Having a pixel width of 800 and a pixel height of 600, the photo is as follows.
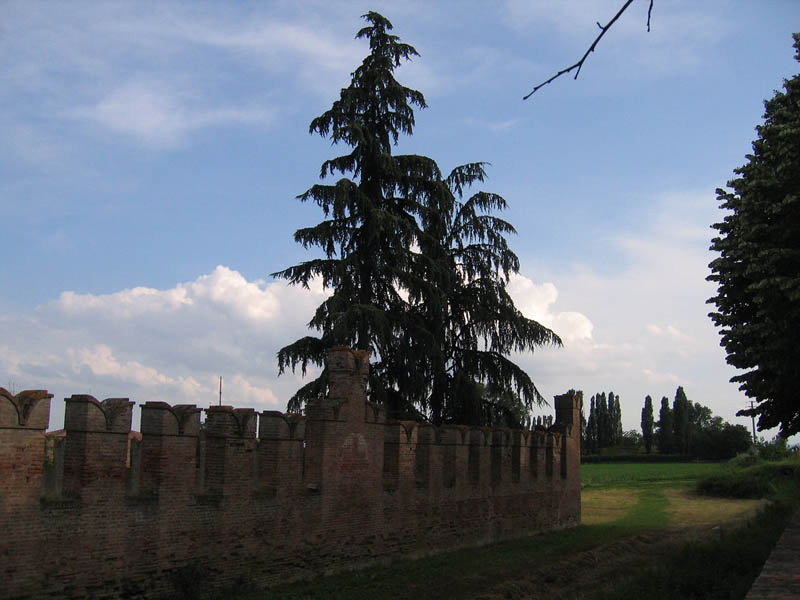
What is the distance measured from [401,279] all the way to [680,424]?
3240 inches

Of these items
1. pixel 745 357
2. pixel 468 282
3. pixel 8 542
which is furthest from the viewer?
pixel 468 282

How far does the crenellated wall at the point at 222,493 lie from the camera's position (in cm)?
912

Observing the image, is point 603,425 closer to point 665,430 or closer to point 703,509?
point 665,430

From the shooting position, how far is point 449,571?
1459 centimetres

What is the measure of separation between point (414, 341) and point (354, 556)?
7.74m

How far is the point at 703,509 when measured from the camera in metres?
30.7

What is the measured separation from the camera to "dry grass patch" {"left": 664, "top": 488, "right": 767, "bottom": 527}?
2611 centimetres

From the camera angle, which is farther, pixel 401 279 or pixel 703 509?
pixel 703 509

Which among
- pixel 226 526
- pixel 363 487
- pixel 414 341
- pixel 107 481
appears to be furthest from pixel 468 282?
pixel 107 481

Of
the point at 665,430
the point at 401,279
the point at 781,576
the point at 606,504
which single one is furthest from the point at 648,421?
the point at 781,576

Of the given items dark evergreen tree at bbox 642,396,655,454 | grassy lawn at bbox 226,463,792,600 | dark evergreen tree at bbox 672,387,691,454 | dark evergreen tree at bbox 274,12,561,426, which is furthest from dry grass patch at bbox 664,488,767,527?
dark evergreen tree at bbox 642,396,655,454

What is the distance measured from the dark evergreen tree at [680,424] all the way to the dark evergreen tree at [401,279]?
2997 inches

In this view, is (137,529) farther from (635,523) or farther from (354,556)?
(635,523)

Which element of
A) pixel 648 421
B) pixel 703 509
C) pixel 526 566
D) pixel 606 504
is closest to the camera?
pixel 526 566
